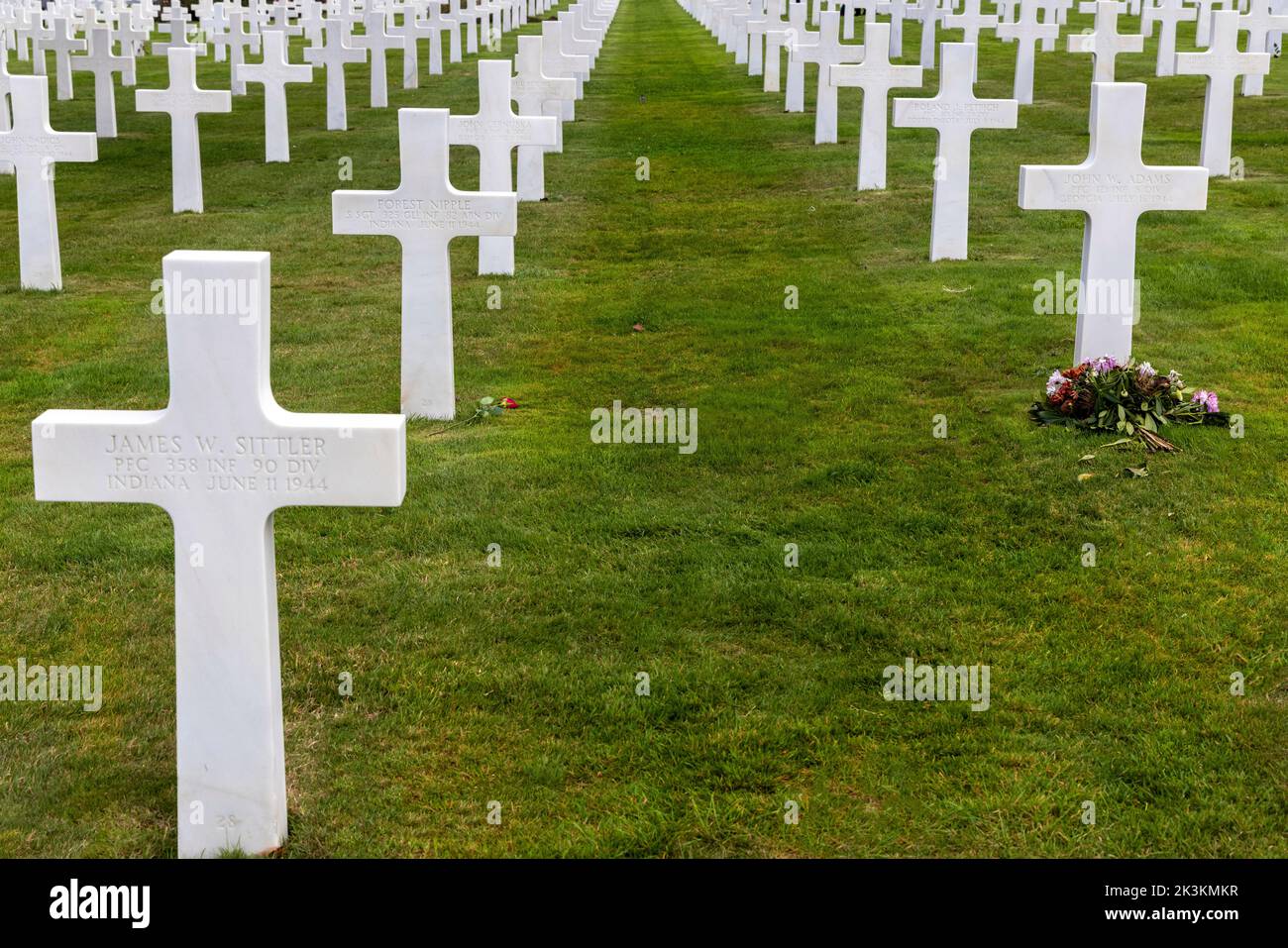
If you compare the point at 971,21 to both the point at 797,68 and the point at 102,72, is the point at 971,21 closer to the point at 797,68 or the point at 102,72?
the point at 797,68

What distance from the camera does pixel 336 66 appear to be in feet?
69.7

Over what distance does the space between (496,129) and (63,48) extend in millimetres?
15223

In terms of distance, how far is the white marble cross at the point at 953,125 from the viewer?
39.3ft

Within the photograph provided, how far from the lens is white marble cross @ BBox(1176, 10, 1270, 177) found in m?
14.7

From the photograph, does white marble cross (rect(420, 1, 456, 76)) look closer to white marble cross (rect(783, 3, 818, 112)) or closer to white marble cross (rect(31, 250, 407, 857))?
white marble cross (rect(783, 3, 818, 112))

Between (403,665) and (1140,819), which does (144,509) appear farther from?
(1140,819)

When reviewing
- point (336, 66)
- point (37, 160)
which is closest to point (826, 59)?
point (336, 66)

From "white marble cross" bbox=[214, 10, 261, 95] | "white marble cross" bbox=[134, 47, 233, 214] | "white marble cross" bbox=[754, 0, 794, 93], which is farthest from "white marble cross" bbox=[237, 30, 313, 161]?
"white marble cross" bbox=[754, 0, 794, 93]

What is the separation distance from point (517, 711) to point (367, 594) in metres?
1.16

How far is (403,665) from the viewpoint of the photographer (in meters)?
5.57

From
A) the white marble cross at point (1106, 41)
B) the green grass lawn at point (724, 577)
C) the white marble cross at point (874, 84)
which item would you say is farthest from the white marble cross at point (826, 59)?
the green grass lawn at point (724, 577)

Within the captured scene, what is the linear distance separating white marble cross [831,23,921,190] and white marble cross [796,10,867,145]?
8.01 feet

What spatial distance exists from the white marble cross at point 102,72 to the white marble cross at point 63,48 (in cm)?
314

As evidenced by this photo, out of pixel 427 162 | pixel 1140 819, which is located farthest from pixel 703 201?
pixel 1140 819
